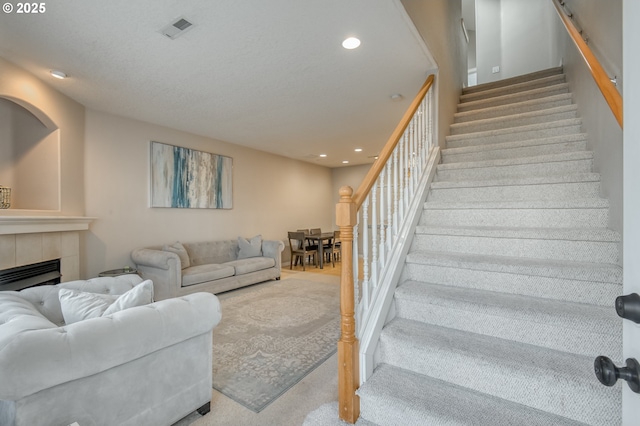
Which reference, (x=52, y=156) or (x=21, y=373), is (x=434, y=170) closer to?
(x=21, y=373)

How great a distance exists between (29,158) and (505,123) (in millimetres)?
5414

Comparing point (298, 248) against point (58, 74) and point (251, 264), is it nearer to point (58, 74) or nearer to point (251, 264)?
point (251, 264)

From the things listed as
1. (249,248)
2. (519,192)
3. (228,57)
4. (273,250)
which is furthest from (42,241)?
(519,192)

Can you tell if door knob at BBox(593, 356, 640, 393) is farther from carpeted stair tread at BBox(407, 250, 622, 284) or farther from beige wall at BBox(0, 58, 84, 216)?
beige wall at BBox(0, 58, 84, 216)

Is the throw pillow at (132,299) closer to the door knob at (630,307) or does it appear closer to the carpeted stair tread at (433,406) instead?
the carpeted stair tread at (433,406)

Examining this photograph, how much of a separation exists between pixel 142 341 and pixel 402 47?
2.92 meters

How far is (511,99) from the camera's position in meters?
3.75

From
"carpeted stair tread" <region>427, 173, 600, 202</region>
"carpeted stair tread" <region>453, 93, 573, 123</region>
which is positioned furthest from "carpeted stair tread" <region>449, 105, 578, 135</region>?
"carpeted stair tread" <region>427, 173, 600, 202</region>

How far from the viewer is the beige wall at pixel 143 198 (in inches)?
→ 148

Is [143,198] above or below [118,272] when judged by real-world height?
above

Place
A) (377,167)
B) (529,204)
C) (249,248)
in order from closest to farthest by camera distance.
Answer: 1. (377,167)
2. (529,204)
3. (249,248)

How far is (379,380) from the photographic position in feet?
4.79

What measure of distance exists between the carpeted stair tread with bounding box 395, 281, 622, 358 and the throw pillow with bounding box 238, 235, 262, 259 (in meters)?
3.89

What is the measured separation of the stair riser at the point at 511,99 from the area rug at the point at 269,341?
3334mm
